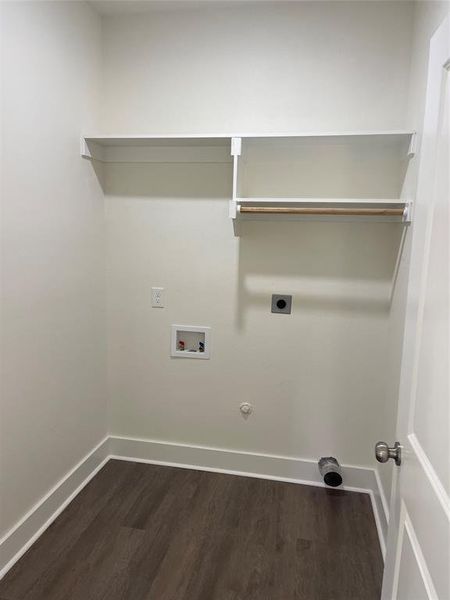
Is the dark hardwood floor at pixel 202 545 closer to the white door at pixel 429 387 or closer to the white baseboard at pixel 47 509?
the white baseboard at pixel 47 509

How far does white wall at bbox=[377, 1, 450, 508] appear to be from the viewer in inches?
65.7

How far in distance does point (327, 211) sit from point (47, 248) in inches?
52.4

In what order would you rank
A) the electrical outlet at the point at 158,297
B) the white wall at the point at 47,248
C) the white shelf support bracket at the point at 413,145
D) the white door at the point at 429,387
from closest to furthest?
1. the white door at the point at 429,387
2. the white wall at the point at 47,248
3. the white shelf support bracket at the point at 413,145
4. the electrical outlet at the point at 158,297

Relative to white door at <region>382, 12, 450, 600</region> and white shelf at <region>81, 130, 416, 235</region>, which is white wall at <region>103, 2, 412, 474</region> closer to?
white shelf at <region>81, 130, 416, 235</region>

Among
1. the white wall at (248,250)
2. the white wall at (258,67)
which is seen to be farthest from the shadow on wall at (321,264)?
the white wall at (258,67)

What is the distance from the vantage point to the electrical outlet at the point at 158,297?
2.39 m

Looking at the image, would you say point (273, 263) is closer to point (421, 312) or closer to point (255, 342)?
point (255, 342)

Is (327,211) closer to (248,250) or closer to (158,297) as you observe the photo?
(248,250)

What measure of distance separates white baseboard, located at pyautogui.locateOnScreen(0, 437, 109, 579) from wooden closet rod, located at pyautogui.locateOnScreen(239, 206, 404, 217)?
1.68m

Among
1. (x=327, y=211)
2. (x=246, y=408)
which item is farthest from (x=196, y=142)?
(x=246, y=408)

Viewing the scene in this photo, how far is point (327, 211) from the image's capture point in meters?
1.90

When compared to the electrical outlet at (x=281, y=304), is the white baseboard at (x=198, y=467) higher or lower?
lower

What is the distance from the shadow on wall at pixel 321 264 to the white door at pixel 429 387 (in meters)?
1.08

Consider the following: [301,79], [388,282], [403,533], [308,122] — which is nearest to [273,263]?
[388,282]
